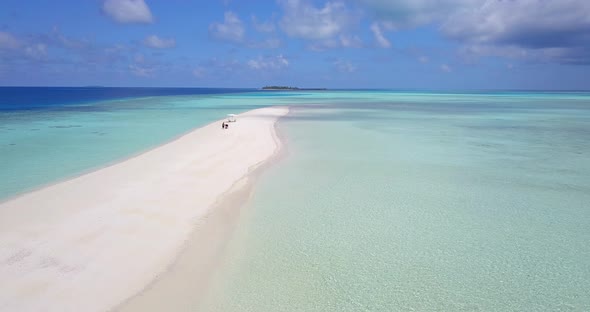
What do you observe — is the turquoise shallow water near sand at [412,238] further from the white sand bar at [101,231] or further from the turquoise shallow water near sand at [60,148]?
the turquoise shallow water near sand at [60,148]

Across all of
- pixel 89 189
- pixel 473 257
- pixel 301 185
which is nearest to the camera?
pixel 473 257

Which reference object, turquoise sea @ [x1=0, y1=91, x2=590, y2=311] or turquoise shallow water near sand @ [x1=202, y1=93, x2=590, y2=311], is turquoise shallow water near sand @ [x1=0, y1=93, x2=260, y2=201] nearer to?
turquoise sea @ [x1=0, y1=91, x2=590, y2=311]

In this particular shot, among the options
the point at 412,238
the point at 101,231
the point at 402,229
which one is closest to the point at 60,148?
the point at 101,231

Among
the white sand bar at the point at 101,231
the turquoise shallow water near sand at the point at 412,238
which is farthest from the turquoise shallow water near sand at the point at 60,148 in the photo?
the turquoise shallow water near sand at the point at 412,238

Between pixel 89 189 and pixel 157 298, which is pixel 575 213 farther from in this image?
pixel 89 189

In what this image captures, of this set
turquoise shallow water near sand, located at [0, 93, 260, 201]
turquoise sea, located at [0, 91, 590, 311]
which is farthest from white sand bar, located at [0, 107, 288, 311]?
turquoise shallow water near sand, located at [0, 93, 260, 201]

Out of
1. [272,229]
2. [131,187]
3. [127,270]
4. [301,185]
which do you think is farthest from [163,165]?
[127,270]

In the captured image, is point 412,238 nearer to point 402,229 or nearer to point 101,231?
point 402,229
